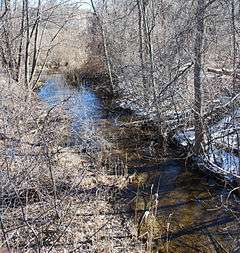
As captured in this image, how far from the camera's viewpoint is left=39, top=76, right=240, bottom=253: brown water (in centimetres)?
660

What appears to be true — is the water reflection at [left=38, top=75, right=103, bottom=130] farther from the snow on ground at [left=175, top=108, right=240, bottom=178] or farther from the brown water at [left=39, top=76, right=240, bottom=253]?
the snow on ground at [left=175, top=108, right=240, bottom=178]

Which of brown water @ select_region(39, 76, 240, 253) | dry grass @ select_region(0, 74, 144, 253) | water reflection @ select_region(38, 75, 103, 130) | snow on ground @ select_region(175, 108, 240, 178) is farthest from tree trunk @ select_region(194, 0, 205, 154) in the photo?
water reflection @ select_region(38, 75, 103, 130)

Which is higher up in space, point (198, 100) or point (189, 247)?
point (198, 100)

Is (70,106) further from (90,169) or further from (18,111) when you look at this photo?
(90,169)

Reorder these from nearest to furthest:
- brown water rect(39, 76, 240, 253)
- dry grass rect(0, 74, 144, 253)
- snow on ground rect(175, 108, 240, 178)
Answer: dry grass rect(0, 74, 144, 253) < brown water rect(39, 76, 240, 253) < snow on ground rect(175, 108, 240, 178)

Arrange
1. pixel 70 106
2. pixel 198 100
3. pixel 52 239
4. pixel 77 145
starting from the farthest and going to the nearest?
pixel 70 106 → pixel 77 145 → pixel 198 100 → pixel 52 239

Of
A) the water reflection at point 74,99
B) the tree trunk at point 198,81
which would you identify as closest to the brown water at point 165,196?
the water reflection at point 74,99

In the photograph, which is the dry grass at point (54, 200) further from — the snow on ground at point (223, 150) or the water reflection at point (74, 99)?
the water reflection at point (74, 99)

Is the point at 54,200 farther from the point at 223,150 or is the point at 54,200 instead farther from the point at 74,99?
the point at 74,99

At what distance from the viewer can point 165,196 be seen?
827 cm

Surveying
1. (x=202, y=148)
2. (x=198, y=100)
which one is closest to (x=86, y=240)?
(x=202, y=148)

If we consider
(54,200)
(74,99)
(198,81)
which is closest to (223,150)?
(198,81)

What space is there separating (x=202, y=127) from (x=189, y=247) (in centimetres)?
361

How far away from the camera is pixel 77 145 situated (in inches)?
412
